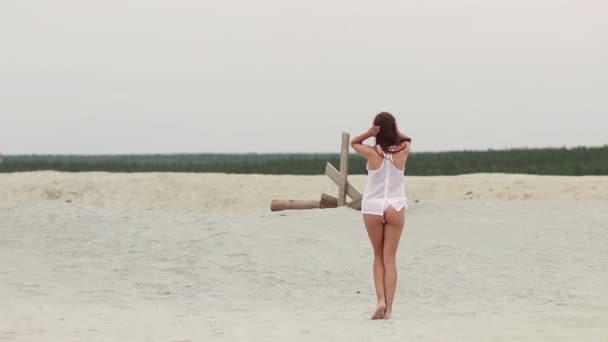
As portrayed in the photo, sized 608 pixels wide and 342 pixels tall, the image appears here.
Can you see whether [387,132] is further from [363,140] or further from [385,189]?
[385,189]

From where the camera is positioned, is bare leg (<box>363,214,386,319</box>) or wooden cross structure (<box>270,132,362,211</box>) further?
wooden cross structure (<box>270,132,362,211</box>)

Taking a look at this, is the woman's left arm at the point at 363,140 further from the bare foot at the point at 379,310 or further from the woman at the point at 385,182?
the bare foot at the point at 379,310

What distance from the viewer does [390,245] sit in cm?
1022

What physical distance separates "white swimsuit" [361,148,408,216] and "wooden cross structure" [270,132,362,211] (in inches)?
389

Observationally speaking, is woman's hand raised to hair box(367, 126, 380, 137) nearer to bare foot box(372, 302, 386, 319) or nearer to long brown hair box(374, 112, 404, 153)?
long brown hair box(374, 112, 404, 153)

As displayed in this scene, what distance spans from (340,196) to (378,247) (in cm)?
1045

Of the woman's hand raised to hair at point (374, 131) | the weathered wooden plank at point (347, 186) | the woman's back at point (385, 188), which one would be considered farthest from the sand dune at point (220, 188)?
the woman's hand raised to hair at point (374, 131)

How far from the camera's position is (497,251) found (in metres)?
17.0

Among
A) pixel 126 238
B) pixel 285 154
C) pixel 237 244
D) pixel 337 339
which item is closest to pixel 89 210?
pixel 126 238

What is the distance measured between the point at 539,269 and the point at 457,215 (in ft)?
13.4

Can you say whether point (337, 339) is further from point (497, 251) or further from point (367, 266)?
point (497, 251)

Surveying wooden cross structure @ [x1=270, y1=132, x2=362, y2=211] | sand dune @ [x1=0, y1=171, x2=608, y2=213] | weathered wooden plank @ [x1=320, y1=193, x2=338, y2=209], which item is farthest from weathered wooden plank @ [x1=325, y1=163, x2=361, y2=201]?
sand dune @ [x1=0, y1=171, x2=608, y2=213]

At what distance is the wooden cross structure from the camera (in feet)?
66.2

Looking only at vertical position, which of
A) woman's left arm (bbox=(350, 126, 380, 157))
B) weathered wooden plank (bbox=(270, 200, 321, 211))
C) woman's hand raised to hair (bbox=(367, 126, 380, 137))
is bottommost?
weathered wooden plank (bbox=(270, 200, 321, 211))
